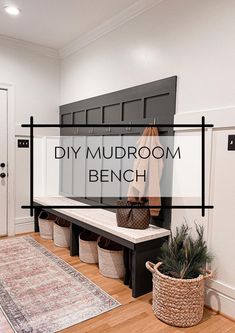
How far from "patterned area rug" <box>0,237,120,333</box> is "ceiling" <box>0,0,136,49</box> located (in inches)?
105

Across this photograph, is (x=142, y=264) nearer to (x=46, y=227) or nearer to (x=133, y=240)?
(x=133, y=240)

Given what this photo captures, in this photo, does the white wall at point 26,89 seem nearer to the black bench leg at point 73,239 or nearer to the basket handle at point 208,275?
the black bench leg at point 73,239

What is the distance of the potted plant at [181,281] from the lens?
193 centimetres

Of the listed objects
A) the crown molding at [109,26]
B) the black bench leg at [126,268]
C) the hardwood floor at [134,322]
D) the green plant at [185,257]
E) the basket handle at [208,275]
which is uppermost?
the crown molding at [109,26]

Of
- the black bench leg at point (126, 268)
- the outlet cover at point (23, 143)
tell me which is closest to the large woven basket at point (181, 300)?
the black bench leg at point (126, 268)

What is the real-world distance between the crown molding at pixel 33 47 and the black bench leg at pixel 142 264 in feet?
10.1

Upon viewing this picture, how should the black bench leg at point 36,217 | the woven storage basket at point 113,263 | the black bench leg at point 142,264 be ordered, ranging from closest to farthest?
the black bench leg at point 142,264 < the woven storage basket at point 113,263 < the black bench leg at point 36,217

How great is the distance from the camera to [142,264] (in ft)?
7.58

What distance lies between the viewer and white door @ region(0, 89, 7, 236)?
3.62 metres

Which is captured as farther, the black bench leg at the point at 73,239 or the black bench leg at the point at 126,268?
the black bench leg at the point at 73,239

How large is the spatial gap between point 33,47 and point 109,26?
51.3 inches

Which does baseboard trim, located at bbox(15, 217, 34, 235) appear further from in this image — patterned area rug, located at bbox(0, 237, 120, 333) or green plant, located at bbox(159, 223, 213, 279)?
green plant, located at bbox(159, 223, 213, 279)

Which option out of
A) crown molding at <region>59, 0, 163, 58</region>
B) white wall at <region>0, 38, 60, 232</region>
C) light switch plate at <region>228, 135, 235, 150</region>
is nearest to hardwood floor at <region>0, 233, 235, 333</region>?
light switch plate at <region>228, 135, 235, 150</region>

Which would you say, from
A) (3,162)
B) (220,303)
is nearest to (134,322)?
(220,303)
